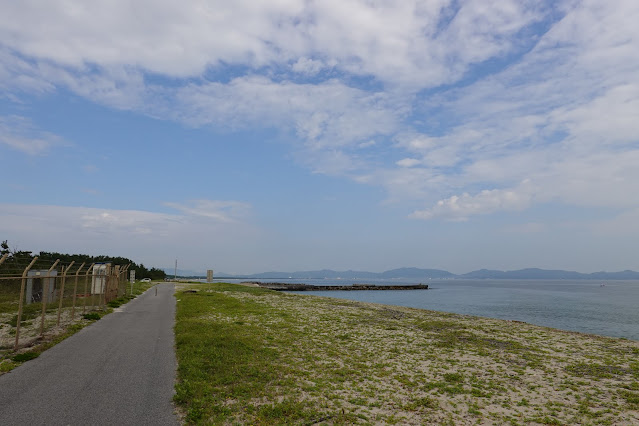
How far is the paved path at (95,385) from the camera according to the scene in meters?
8.28

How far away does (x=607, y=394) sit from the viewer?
10898mm

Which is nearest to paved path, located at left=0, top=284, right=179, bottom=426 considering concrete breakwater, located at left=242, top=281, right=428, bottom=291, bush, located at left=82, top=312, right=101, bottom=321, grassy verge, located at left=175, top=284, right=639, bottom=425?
grassy verge, located at left=175, top=284, right=639, bottom=425

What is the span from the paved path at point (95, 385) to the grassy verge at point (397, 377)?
65 cm

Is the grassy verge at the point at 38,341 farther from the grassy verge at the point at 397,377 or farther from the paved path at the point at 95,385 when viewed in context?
the grassy verge at the point at 397,377

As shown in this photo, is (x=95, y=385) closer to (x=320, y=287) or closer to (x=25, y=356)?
(x=25, y=356)

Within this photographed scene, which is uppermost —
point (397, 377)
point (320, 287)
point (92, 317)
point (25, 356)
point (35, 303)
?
point (35, 303)

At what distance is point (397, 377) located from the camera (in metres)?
12.1

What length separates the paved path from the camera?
27.2ft

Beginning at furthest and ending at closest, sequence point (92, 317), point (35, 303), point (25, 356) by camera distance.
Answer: point (35, 303) → point (92, 317) → point (25, 356)

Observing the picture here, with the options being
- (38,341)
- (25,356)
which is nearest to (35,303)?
(38,341)

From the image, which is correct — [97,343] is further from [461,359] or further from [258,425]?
[461,359]

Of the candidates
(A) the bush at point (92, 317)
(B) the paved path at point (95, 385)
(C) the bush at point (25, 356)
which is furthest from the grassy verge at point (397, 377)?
(A) the bush at point (92, 317)

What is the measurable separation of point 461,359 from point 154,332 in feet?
48.1

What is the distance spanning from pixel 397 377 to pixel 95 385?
8805 mm
